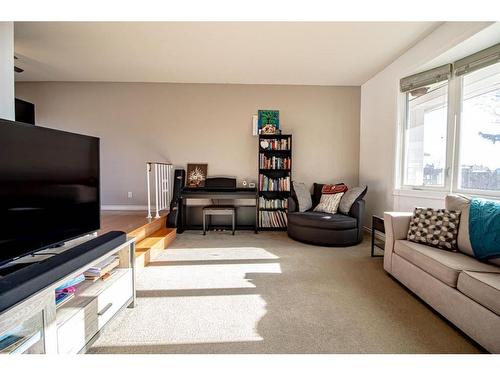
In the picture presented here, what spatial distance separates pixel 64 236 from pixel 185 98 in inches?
135

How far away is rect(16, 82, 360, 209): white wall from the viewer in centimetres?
426

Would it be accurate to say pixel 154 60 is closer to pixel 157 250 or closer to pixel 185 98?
pixel 185 98

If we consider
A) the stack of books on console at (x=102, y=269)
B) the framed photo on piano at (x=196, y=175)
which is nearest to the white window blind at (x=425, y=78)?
the framed photo on piano at (x=196, y=175)

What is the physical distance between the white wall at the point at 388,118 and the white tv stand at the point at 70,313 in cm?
331

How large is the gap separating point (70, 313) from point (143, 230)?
78.4 inches

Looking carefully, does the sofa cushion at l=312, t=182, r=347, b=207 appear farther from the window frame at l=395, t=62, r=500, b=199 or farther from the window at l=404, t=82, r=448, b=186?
the window frame at l=395, t=62, r=500, b=199

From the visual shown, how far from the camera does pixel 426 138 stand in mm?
3039

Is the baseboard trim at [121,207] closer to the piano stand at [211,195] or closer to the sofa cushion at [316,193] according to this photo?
the piano stand at [211,195]

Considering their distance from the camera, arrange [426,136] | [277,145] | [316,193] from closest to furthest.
A: 1. [426,136]
2. [316,193]
3. [277,145]

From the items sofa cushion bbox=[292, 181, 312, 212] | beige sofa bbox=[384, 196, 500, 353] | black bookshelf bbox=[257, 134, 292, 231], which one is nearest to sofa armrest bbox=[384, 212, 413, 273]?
beige sofa bbox=[384, 196, 500, 353]

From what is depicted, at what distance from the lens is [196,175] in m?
4.35

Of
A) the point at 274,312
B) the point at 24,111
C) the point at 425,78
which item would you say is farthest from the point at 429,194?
the point at 24,111

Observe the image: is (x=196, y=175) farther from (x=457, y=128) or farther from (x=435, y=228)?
(x=457, y=128)

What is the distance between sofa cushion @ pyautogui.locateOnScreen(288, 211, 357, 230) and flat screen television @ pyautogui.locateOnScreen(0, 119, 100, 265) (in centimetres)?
A: 260
